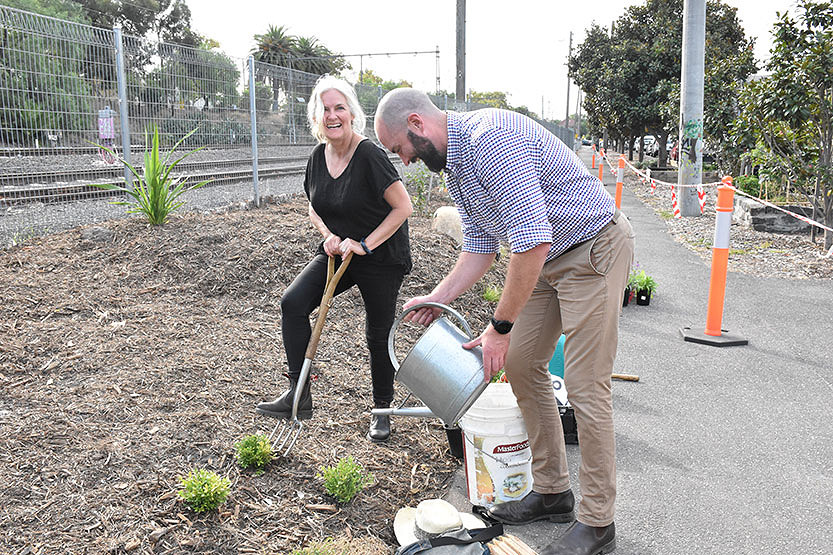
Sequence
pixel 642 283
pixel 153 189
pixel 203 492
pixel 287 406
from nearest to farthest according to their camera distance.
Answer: pixel 203 492
pixel 287 406
pixel 153 189
pixel 642 283

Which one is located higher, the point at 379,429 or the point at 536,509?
the point at 379,429

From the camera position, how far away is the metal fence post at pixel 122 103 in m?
7.82

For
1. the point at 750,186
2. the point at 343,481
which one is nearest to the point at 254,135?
the point at 343,481

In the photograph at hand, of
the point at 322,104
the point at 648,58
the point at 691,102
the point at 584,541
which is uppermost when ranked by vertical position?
the point at 648,58

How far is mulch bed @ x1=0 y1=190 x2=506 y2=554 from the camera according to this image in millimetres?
2879

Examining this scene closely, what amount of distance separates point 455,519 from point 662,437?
1897 millimetres

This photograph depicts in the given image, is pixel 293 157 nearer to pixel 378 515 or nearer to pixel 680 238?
pixel 680 238

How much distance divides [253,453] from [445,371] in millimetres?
1071

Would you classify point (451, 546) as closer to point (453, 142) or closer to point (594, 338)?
point (594, 338)

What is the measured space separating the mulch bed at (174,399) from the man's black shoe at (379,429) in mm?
43

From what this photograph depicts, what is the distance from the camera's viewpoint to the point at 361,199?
147 inches

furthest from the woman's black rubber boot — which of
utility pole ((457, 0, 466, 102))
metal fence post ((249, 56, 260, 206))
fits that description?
utility pole ((457, 0, 466, 102))

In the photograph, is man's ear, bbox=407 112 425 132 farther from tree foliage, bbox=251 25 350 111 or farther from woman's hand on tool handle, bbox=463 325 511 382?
tree foliage, bbox=251 25 350 111

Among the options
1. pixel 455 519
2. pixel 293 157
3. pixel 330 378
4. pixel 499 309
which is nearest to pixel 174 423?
pixel 330 378
